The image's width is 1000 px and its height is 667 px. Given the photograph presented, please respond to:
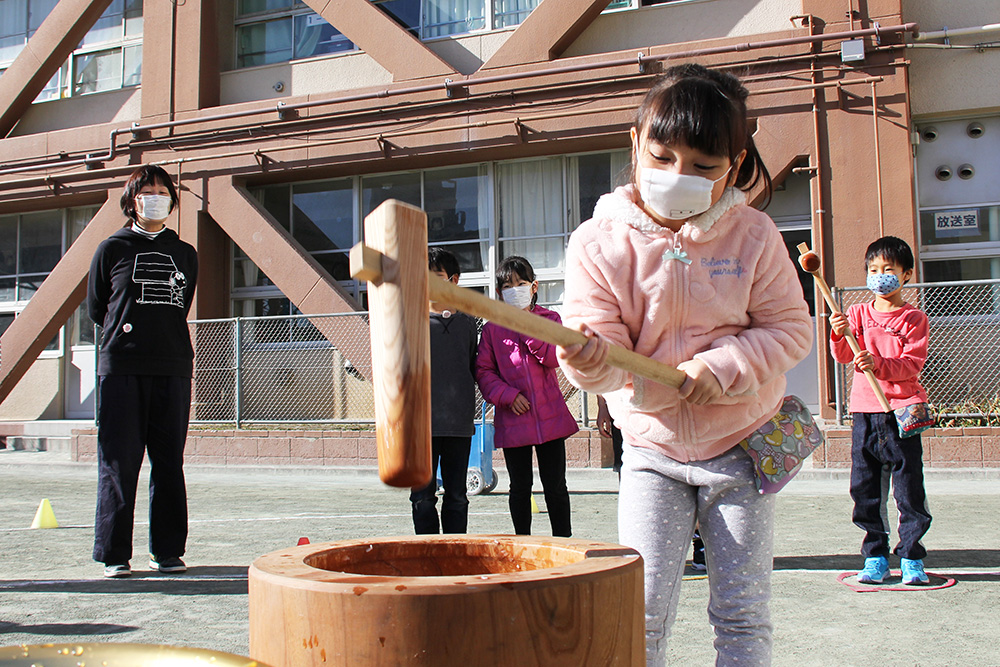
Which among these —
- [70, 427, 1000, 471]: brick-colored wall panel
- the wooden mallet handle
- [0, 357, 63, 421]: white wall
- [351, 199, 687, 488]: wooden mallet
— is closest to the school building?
[0, 357, 63, 421]: white wall

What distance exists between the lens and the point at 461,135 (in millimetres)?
12133

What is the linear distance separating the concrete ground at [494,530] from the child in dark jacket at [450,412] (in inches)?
37.3

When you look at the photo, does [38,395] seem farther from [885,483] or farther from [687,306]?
[687,306]

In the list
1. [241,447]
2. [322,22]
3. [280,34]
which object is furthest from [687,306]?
[280,34]

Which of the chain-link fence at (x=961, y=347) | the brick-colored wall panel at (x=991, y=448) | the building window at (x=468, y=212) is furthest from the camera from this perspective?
the building window at (x=468, y=212)

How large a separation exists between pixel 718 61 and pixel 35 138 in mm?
11078

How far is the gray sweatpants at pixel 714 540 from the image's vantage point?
6.88 ft

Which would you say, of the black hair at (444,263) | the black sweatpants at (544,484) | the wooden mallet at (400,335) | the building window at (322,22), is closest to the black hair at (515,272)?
the black hair at (444,263)

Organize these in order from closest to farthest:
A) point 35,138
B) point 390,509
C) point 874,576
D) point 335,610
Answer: point 335,610, point 874,576, point 390,509, point 35,138

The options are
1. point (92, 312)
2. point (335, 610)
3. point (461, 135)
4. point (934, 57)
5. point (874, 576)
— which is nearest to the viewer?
point (335, 610)

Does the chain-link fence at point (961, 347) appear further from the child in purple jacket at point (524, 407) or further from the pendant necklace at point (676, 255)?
the pendant necklace at point (676, 255)

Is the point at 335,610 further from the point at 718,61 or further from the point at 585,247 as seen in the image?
the point at 718,61

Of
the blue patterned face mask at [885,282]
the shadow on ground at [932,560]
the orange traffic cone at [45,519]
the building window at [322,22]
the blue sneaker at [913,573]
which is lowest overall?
the shadow on ground at [932,560]

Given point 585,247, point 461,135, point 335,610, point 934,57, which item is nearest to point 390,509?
point 585,247
